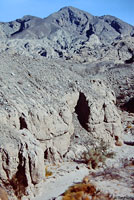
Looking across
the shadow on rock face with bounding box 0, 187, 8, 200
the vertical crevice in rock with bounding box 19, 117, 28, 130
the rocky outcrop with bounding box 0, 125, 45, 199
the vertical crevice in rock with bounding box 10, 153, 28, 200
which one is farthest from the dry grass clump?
the vertical crevice in rock with bounding box 19, 117, 28, 130

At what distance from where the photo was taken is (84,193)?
732 cm

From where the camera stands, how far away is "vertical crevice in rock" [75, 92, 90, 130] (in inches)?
458

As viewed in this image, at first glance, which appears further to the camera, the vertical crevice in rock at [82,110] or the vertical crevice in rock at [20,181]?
the vertical crevice in rock at [82,110]

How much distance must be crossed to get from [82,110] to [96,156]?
3171mm

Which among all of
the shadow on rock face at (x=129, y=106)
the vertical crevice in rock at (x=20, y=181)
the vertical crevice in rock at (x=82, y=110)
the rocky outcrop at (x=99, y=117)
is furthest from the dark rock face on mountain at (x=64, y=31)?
the vertical crevice in rock at (x=20, y=181)

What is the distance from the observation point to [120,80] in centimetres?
2605

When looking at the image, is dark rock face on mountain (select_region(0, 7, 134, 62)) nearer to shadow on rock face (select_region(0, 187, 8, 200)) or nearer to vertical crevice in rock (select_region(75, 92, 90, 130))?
vertical crevice in rock (select_region(75, 92, 90, 130))

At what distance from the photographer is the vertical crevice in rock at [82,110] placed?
1163cm

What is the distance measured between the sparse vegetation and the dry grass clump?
1673 mm

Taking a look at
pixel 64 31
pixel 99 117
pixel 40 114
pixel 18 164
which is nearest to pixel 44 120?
pixel 40 114

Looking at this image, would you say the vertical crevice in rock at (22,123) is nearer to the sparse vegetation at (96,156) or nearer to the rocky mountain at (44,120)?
the rocky mountain at (44,120)

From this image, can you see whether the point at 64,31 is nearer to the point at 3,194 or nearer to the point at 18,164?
the point at 18,164

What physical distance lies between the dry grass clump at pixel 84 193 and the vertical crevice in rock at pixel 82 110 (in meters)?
4.16

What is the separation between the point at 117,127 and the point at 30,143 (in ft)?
20.4
